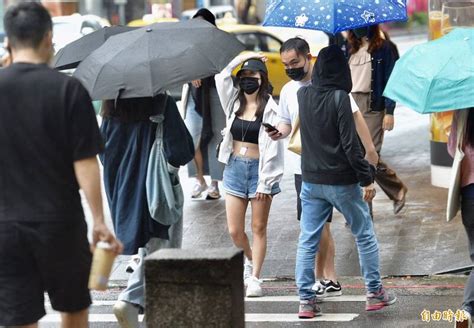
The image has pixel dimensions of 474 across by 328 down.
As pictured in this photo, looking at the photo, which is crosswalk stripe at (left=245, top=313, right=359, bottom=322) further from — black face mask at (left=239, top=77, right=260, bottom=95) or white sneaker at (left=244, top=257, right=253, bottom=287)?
black face mask at (left=239, top=77, right=260, bottom=95)

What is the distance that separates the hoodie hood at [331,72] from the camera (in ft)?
22.6

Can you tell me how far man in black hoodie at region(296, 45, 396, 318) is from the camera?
683 cm

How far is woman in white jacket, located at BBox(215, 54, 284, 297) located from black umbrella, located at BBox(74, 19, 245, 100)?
901 millimetres

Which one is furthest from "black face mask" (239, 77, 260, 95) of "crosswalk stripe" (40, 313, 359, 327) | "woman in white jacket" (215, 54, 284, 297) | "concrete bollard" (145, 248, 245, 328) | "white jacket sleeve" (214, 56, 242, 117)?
"concrete bollard" (145, 248, 245, 328)

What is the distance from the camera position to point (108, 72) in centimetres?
653

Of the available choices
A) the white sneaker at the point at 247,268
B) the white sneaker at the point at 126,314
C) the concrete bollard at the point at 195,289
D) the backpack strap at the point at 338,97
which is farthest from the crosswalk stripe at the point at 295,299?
the concrete bollard at the point at 195,289

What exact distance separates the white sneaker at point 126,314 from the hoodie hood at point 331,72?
180 centimetres

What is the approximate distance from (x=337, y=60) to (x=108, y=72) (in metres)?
1.46

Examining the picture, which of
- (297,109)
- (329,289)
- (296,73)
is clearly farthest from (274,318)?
(296,73)

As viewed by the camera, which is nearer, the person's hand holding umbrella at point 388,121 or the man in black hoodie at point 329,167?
the man in black hoodie at point 329,167

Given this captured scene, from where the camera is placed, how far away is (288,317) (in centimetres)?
735

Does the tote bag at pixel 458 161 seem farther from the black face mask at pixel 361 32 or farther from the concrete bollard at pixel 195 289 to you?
the black face mask at pixel 361 32

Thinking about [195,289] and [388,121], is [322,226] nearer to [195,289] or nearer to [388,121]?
[195,289]

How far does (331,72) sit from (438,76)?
812 millimetres
